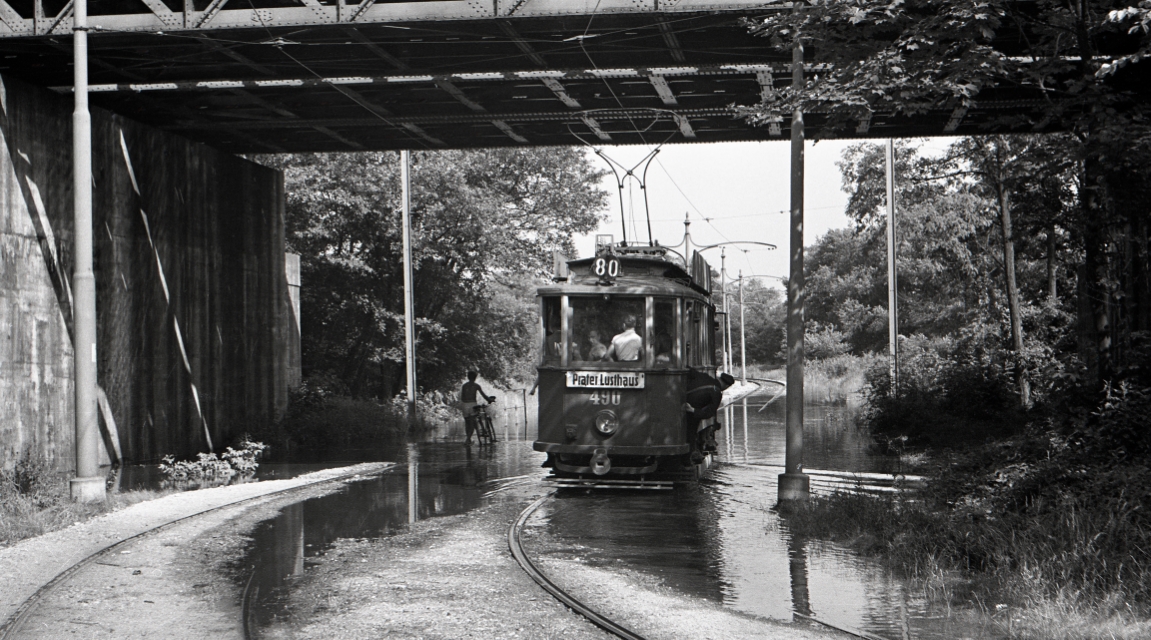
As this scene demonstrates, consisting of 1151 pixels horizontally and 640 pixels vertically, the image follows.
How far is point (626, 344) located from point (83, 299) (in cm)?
701

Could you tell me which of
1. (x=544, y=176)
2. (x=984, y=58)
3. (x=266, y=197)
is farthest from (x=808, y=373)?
(x=984, y=58)

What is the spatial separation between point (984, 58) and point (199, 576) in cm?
893

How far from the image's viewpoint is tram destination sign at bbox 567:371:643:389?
14195mm

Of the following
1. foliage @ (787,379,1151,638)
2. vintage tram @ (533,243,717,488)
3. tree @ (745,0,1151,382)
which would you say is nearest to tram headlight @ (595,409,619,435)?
vintage tram @ (533,243,717,488)

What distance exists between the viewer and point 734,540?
10.8m

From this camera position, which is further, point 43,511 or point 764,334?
point 764,334

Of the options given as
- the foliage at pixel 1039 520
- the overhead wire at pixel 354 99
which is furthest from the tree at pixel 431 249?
the foliage at pixel 1039 520

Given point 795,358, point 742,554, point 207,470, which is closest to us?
point 742,554

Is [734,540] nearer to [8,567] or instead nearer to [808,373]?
[8,567]

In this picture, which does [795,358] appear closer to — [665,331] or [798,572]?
[665,331]

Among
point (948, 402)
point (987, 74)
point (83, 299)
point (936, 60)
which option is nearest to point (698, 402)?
point (936, 60)

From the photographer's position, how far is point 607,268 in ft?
47.0

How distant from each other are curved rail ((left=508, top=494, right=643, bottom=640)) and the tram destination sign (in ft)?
9.27

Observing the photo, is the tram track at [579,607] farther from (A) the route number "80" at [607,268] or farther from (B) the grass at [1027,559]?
(A) the route number "80" at [607,268]
